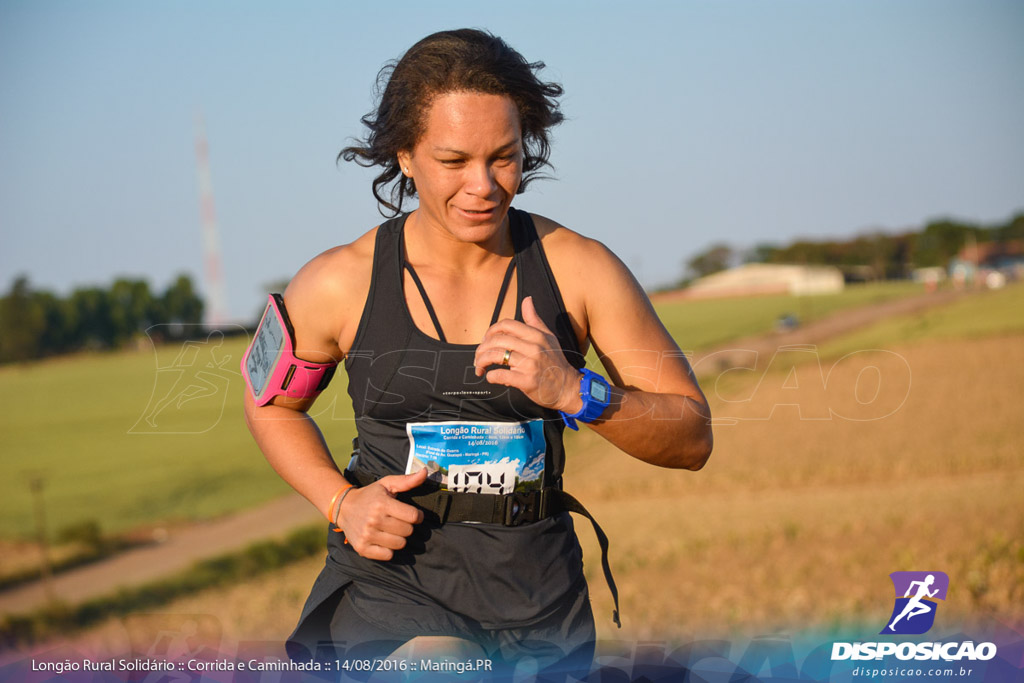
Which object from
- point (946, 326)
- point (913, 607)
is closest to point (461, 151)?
point (913, 607)

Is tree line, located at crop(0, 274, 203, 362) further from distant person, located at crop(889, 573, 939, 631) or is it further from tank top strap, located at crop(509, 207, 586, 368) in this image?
tank top strap, located at crop(509, 207, 586, 368)

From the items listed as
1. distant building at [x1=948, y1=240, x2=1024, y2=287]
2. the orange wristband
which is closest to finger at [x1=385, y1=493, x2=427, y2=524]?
the orange wristband

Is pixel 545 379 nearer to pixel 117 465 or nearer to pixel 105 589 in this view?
pixel 105 589

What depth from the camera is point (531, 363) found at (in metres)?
2.41

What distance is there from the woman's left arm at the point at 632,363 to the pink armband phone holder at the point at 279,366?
759 mm

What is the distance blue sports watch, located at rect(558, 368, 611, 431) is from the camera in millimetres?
2541

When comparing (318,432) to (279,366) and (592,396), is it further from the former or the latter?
(592,396)

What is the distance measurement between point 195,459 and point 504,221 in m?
28.6

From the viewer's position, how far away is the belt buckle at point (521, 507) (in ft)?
8.93

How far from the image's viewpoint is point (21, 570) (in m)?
17.5

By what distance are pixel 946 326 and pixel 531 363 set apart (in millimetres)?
44651

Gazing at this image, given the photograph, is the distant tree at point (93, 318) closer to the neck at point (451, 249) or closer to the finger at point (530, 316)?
the neck at point (451, 249)

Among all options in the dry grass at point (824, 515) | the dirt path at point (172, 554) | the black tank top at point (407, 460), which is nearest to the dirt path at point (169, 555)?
the dirt path at point (172, 554)

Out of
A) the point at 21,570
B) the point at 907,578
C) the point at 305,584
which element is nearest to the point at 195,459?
the point at 21,570
